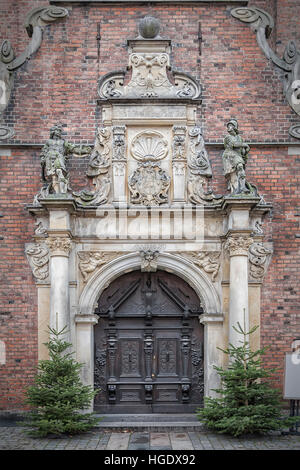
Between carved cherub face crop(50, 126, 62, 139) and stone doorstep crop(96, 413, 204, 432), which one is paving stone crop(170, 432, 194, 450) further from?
carved cherub face crop(50, 126, 62, 139)

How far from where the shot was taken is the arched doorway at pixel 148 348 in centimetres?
1073

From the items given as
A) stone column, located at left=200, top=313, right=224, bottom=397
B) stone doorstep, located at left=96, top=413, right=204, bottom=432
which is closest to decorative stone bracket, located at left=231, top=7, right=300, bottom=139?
stone column, located at left=200, top=313, right=224, bottom=397

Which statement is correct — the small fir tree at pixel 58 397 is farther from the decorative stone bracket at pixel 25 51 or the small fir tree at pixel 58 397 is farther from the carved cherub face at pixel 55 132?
the decorative stone bracket at pixel 25 51

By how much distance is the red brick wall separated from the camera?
34.9ft

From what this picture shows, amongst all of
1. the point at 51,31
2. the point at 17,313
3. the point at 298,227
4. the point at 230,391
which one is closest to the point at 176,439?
the point at 230,391

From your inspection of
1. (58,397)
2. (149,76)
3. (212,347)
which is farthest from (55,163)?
(212,347)

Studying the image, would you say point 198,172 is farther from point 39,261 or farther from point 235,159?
point 39,261

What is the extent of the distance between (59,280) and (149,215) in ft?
5.95

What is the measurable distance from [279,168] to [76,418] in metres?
5.16

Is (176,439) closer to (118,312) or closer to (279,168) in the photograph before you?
(118,312)

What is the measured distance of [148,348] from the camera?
10750mm

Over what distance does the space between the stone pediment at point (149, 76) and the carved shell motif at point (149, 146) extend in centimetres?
71
